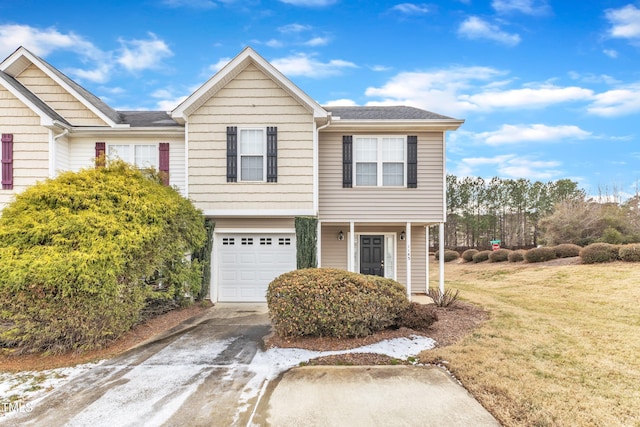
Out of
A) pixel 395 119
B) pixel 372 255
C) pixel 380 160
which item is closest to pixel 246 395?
pixel 380 160

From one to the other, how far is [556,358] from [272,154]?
7.96 metres

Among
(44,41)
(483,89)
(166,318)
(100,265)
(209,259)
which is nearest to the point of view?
(100,265)

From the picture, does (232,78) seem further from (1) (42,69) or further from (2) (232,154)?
(1) (42,69)

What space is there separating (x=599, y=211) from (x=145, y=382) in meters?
30.5

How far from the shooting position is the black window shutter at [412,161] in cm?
1038

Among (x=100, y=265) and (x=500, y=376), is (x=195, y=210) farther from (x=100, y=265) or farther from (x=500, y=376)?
(x=500, y=376)

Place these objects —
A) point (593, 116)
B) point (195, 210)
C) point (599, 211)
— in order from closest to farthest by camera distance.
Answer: point (195, 210)
point (593, 116)
point (599, 211)

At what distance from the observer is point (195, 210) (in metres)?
8.91

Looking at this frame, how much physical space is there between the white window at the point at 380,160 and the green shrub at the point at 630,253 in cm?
1315

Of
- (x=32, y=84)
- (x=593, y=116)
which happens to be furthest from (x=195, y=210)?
(x=593, y=116)

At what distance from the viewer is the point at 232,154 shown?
935 cm

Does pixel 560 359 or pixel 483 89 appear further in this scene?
pixel 483 89

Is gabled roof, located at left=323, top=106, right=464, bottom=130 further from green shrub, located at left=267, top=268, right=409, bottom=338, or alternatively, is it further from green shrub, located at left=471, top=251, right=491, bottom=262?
green shrub, located at left=471, top=251, right=491, bottom=262

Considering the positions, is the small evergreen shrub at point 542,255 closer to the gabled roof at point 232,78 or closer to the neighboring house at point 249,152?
the neighboring house at point 249,152
